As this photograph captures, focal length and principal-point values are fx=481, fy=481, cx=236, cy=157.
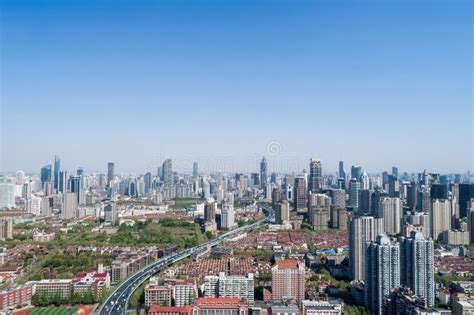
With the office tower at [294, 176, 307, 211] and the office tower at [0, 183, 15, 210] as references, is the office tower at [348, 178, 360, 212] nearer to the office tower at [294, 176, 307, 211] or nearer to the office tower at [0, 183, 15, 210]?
the office tower at [294, 176, 307, 211]

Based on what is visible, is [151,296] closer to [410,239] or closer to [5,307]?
[5,307]

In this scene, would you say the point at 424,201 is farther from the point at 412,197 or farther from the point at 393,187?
the point at 393,187

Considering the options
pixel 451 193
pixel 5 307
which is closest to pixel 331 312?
pixel 5 307

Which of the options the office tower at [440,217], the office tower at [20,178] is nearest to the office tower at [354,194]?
the office tower at [440,217]

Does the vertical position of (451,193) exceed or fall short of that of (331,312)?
it exceeds it

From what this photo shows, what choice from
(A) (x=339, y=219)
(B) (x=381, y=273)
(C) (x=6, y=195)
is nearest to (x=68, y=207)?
(C) (x=6, y=195)

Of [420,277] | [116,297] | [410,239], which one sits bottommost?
[116,297]

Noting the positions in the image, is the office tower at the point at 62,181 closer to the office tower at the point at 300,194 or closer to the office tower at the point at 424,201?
the office tower at the point at 300,194
